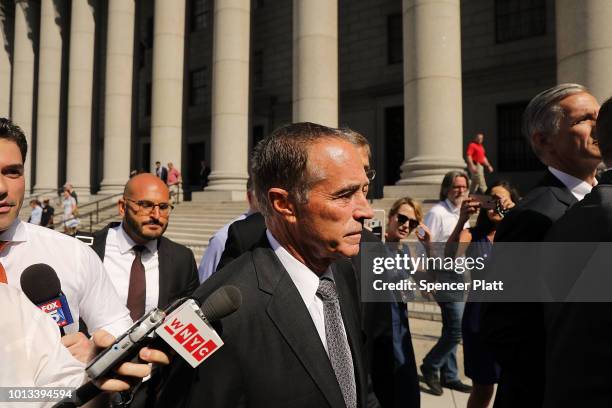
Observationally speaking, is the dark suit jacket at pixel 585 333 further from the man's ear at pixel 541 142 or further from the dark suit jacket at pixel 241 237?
the dark suit jacket at pixel 241 237

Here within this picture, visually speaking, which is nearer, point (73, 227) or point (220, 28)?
point (73, 227)

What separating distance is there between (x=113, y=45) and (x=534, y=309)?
2400cm

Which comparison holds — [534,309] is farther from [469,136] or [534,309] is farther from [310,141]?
[469,136]

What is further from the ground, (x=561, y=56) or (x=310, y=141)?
(x=561, y=56)

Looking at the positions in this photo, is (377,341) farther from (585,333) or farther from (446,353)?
(446,353)

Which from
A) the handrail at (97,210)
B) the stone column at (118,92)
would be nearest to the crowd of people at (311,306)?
the handrail at (97,210)

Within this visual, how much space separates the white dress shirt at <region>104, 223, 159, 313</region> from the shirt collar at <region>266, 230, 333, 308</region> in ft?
7.17

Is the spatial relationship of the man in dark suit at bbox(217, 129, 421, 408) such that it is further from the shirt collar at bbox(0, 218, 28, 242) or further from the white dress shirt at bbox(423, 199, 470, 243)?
the white dress shirt at bbox(423, 199, 470, 243)

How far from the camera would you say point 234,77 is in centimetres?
1786

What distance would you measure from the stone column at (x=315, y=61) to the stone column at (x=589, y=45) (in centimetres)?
732

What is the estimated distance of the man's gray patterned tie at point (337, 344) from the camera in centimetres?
179

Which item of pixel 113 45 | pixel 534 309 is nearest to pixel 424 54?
pixel 534 309

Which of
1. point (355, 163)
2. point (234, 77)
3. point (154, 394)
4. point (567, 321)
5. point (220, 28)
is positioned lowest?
point (154, 394)

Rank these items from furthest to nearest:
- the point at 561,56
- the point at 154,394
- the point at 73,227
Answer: the point at 73,227, the point at 561,56, the point at 154,394
